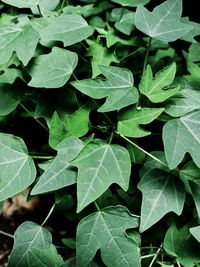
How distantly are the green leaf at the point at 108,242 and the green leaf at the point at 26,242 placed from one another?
0.14 metres

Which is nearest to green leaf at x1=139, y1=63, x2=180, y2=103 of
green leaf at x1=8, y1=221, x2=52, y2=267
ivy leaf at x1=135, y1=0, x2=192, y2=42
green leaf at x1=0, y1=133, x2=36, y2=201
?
ivy leaf at x1=135, y1=0, x2=192, y2=42

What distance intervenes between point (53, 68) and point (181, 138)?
0.40 metres

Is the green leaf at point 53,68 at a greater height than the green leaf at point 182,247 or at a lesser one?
greater

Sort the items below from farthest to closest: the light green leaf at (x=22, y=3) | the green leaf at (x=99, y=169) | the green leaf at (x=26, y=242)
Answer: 1. the light green leaf at (x=22, y=3)
2. the green leaf at (x=26, y=242)
3. the green leaf at (x=99, y=169)

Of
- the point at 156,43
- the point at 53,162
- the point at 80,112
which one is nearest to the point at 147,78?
the point at 80,112

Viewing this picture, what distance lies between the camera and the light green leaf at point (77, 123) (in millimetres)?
1047

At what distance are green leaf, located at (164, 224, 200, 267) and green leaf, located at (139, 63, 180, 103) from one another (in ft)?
1.17

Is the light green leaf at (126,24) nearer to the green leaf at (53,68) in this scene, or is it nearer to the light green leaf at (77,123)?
the green leaf at (53,68)

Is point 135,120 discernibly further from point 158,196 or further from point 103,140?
point 158,196

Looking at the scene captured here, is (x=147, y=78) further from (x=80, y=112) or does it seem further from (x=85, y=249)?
(x=85, y=249)

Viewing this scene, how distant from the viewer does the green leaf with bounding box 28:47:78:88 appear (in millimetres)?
1074

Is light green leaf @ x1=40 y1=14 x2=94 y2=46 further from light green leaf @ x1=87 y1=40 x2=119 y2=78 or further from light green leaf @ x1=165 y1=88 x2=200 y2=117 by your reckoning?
light green leaf @ x1=165 y1=88 x2=200 y2=117

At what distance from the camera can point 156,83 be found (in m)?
1.05

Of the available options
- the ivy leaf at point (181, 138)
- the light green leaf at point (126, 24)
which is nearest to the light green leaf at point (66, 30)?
the light green leaf at point (126, 24)
